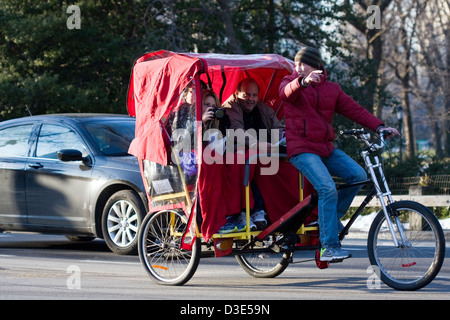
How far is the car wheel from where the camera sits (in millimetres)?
9641

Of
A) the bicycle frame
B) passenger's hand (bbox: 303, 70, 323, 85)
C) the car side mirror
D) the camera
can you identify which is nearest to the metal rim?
the car side mirror

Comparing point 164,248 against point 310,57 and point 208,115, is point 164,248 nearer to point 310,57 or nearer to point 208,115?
point 208,115

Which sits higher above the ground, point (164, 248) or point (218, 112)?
point (218, 112)

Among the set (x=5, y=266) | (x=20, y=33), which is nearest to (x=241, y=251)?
(x=5, y=266)

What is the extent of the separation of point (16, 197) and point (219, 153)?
4.34 meters

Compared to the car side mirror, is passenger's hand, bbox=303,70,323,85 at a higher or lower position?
higher

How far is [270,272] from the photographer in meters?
7.93

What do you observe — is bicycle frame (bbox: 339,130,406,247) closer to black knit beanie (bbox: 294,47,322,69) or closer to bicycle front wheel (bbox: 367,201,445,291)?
bicycle front wheel (bbox: 367,201,445,291)

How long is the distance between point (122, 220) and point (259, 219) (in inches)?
114

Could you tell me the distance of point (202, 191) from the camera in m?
7.08

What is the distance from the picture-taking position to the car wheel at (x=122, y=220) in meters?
9.64

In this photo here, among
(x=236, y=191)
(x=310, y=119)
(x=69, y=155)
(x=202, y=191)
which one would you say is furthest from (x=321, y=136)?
(x=69, y=155)

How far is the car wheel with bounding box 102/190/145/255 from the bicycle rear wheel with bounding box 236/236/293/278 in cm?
182

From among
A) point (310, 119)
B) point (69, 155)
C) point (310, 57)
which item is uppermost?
point (310, 57)
